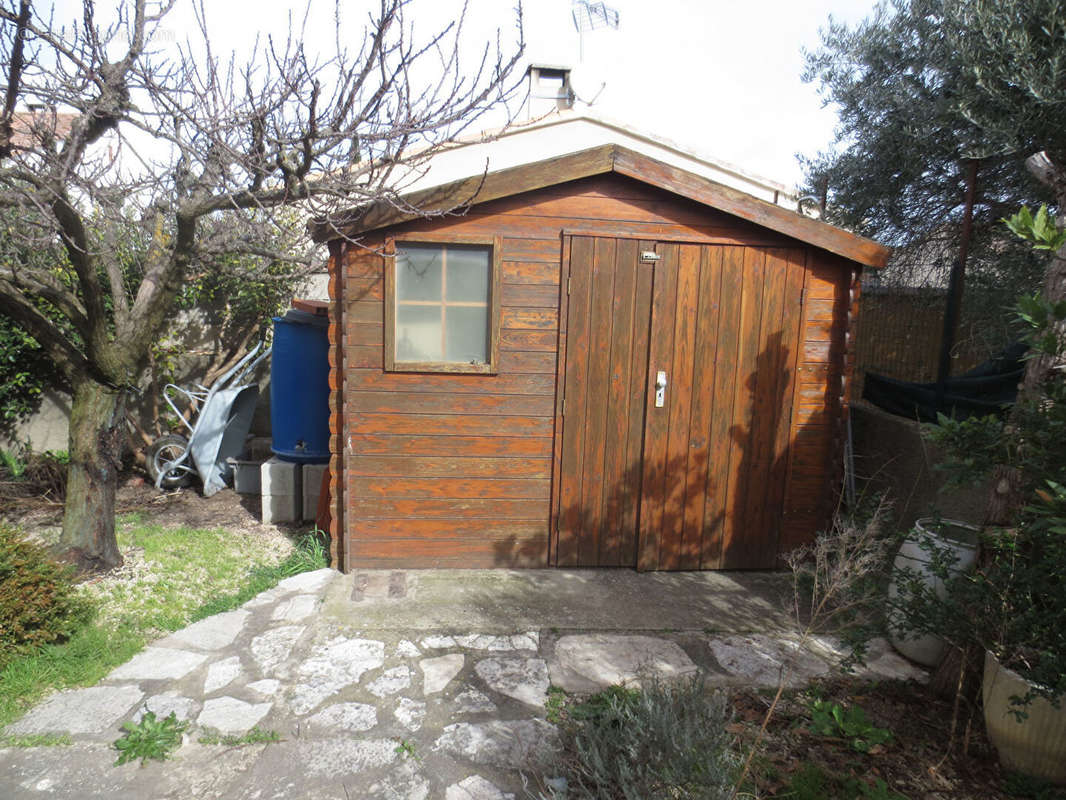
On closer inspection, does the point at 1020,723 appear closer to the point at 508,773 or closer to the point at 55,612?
the point at 508,773

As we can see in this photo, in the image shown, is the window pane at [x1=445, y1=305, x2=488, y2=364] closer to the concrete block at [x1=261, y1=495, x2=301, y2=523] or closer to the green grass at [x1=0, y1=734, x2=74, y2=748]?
the concrete block at [x1=261, y1=495, x2=301, y2=523]

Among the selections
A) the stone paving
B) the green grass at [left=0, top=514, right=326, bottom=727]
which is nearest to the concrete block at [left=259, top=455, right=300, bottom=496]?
the green grass at [left=0, top=514, right=326, bottom=727]

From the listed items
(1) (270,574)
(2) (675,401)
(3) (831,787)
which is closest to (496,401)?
(2) (675,401)

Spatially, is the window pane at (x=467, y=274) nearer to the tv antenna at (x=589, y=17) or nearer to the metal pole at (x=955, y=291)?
the metal pole at (x=955, y=291)

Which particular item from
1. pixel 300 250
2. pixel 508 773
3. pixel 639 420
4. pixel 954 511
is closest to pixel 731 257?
pixel 639 420

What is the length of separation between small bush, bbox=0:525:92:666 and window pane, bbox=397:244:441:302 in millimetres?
2341

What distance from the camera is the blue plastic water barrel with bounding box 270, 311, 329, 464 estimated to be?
5273 mm

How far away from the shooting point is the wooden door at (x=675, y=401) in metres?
4.18

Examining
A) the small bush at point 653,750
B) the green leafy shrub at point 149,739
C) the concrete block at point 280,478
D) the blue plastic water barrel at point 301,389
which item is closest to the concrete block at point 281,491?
the concrete block at point 280,478

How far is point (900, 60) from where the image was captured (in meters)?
5.48

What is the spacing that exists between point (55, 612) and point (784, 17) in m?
8.37

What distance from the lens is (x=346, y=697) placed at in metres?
2.91

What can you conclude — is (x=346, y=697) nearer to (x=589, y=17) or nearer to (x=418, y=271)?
(x=418, y=271)

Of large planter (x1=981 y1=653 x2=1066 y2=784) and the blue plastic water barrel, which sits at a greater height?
the blue plastic water barrel
